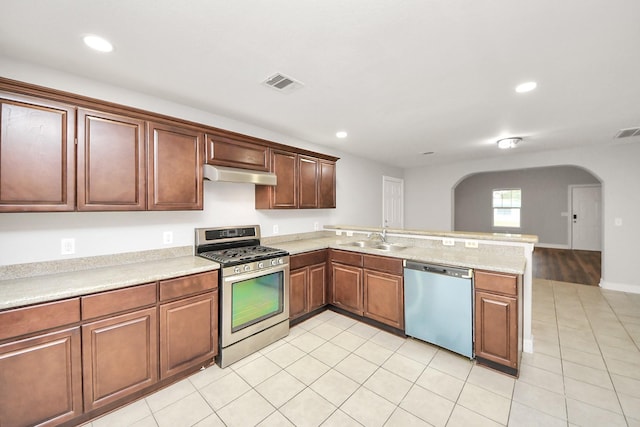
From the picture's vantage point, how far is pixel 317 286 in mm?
3344

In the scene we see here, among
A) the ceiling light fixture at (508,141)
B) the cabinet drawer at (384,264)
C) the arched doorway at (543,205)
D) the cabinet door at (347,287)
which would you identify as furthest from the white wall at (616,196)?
the cabinet door at (347,287)

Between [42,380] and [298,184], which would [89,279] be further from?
[298,184]

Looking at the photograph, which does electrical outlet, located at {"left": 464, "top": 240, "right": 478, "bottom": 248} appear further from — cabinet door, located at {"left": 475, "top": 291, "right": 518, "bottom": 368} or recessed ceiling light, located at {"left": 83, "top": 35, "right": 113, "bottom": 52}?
recessed ceiling light, located at {"left": 83, "top": 35, "right": 113, "bottom": 52}

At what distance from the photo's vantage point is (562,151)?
4801 millimetres

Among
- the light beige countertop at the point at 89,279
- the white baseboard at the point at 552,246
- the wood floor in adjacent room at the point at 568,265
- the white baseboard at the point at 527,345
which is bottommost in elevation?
the white baseboard at the point at 527,345

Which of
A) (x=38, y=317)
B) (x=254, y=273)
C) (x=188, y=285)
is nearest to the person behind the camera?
(x=38, y=317)

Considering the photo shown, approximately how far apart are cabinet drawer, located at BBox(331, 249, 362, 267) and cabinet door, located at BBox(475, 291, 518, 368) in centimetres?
128

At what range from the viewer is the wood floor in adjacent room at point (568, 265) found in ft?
16.5

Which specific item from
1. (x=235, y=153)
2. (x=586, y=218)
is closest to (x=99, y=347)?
(x=235, y=153)

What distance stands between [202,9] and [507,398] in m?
3.25

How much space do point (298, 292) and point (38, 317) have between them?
213 cm

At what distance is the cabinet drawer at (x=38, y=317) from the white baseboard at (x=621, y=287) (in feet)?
23.1

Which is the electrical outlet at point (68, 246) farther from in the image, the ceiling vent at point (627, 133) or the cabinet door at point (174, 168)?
the ceiling vent at point (627, 133)

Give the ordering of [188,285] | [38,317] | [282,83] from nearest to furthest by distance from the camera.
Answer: [38,317]
[188,285]
[282,83]
